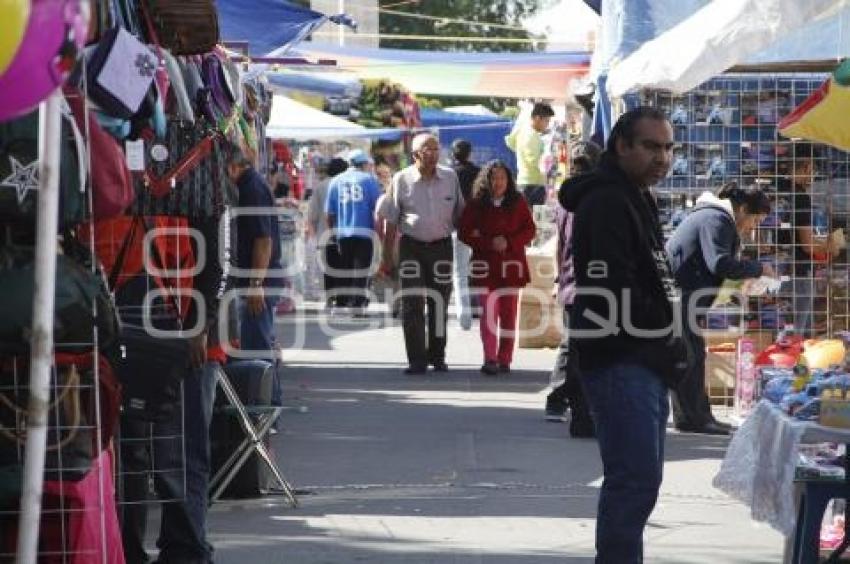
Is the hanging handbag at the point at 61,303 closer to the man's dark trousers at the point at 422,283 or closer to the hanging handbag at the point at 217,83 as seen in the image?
the hanging handbag at the point at 217,83

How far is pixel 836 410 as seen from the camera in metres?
7.70

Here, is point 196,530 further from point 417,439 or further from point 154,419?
point 417,439

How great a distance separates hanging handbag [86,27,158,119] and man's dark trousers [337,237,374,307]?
17879 millimetres

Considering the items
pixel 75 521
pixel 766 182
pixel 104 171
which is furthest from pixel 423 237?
pixel 75 521

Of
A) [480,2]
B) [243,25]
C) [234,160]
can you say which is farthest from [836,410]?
[480,2]

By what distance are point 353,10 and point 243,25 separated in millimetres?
38433

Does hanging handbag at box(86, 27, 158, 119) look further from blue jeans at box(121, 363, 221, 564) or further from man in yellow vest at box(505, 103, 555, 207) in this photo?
man in yellow vest at box(505, 103, 555, 207)

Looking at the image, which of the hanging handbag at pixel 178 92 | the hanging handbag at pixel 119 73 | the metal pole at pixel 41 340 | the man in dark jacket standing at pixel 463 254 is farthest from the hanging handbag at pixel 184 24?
the man in dark jacket standing at pixel 463 254

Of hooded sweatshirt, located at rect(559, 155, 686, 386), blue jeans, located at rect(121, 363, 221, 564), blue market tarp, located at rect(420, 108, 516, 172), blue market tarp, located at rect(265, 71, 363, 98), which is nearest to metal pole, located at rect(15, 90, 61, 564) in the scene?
hooded sweatshirt, located at rect(559, 155, 686, 386)

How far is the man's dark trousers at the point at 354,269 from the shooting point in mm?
25219

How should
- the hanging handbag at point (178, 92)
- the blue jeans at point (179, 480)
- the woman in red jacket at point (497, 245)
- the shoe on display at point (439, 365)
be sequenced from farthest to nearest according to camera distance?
the shoe on display at point (439, 365)
the woman in red jacket at point (497, 245)
the hanging handbag at point (178, 92)
the blue jeans at point (179, 480)

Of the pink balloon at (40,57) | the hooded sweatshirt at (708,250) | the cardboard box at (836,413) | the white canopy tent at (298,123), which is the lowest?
the cardboard box at (836,413)

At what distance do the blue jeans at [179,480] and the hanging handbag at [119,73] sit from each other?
1.33m

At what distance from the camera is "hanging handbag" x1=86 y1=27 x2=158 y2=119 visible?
6.85 metres
